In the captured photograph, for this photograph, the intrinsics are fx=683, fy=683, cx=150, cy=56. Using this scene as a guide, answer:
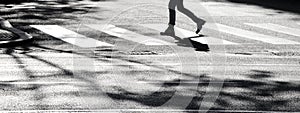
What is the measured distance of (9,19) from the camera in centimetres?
1723

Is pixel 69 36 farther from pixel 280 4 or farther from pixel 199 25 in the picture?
pixel 280 4

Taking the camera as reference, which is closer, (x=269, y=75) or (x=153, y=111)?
(x=153, y=111)

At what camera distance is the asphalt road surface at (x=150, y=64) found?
321 inches

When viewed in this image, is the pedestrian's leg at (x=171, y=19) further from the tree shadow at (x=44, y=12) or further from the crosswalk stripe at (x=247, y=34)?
the tree shadow at (x=44, y=12)

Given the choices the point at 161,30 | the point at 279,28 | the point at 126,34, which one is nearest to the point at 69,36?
the point at 126,34

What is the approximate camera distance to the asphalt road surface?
8148mm

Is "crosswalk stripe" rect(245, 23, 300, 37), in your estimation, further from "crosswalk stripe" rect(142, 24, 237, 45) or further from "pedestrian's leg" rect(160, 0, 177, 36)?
"pedestrian's leg" rect(160, 0, 177, 36)

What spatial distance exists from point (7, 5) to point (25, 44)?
8.23m

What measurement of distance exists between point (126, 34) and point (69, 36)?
1.19 m

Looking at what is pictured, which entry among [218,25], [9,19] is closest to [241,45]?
[218,25]

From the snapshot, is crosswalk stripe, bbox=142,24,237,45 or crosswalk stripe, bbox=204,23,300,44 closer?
crosswalk stripe, bbox=142,24,237,45

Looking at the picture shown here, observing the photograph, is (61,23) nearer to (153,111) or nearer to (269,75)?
(269,75)

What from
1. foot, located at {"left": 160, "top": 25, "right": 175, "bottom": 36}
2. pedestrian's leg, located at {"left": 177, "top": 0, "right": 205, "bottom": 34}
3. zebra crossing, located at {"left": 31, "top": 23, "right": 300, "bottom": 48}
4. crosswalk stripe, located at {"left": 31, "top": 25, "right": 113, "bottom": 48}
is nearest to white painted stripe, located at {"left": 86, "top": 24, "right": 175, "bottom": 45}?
zebra crossing, located at {"left": 31, "top": 23, "right": 300, "bottom": 48}

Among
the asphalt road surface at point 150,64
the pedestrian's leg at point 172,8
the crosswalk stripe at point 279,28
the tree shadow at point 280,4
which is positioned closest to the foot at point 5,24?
the asphalt road surface at point 150,64
